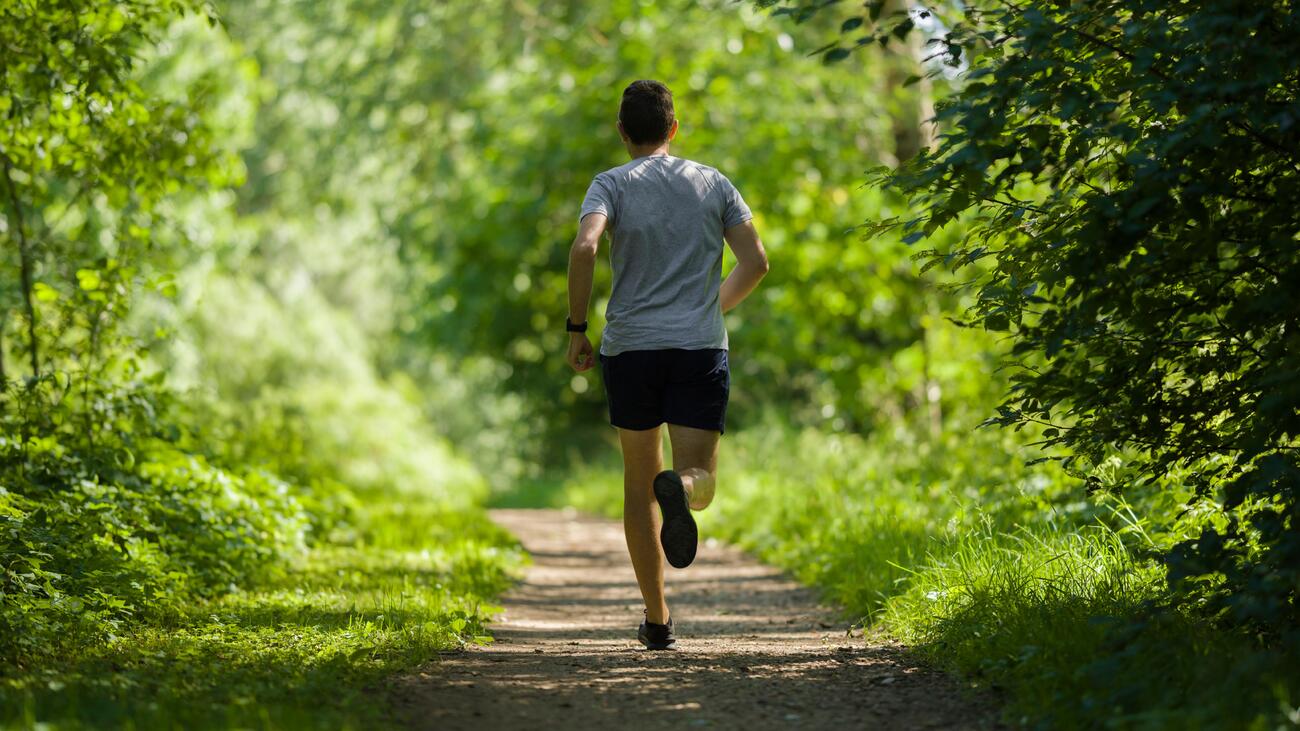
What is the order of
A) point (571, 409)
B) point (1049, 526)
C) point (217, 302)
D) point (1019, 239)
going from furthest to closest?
point (571, 409)
point (217, 302)
point (1049, 526)
point (1019, 239)

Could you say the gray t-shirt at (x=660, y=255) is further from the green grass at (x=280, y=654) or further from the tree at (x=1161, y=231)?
the green grass at (x=280, y=654)

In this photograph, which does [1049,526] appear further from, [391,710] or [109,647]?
[109,647]

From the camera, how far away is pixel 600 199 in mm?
4836

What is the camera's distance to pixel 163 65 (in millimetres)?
13836

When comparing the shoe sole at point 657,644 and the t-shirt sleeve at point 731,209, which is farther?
the shoe sole at point 657,644

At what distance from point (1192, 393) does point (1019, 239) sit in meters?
1.13

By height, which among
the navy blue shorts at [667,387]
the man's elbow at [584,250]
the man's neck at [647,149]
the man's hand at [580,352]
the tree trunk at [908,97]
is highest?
the tree trunk at [908,97]

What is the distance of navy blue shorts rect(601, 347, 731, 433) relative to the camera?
15.9ft

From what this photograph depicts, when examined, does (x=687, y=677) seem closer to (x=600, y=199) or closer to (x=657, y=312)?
(x=657, y=312)

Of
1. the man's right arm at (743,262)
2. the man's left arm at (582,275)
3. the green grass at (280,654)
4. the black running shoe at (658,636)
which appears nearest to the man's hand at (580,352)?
the man's left arm at (582,275)

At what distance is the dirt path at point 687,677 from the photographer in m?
3.90

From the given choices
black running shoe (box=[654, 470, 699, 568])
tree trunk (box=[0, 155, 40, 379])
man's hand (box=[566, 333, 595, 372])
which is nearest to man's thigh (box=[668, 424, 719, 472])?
black running shoe (box=[654, 470, 699, 568])

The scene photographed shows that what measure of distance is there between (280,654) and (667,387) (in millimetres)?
1747

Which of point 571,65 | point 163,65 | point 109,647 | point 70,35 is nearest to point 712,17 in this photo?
point 571,65
